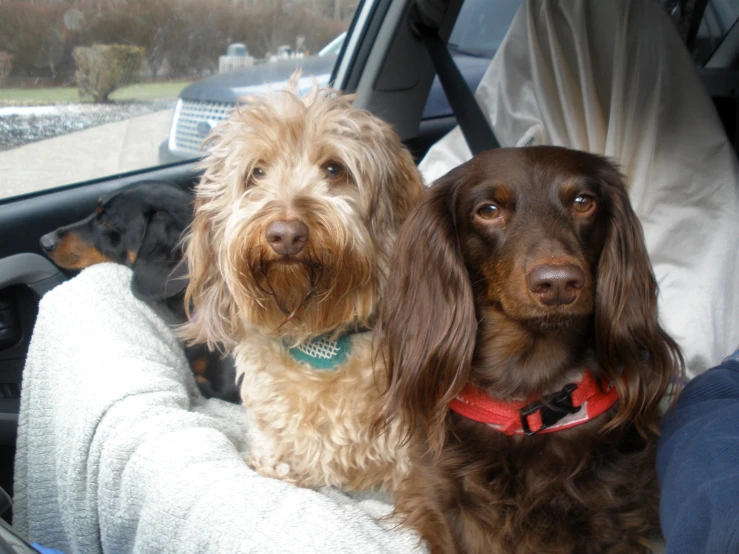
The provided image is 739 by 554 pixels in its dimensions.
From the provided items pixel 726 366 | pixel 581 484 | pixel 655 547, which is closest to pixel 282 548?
pixel 581 484

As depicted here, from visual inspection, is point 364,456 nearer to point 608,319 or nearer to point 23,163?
point 608,319

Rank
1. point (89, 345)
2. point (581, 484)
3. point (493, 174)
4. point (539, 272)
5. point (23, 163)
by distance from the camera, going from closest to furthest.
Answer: point (539, 272) → point (581, 484) → point (493, 174) → point (89, 345) → point (23, 163)

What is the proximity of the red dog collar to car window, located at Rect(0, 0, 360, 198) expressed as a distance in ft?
6.30

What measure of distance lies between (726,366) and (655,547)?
0.45 metres

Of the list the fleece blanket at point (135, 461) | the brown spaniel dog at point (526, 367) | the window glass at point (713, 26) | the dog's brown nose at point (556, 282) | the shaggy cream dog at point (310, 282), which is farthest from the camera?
the window glass at point (713, 26)

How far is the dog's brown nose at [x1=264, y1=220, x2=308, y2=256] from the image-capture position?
1777 mm

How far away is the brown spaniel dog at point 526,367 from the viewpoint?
1542mm

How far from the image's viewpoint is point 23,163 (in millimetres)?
2605

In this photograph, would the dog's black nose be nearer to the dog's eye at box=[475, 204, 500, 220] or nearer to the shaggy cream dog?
the shaggy cream dog

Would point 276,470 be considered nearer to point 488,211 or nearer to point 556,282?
point 488,211

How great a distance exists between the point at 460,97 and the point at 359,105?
20.6 inches

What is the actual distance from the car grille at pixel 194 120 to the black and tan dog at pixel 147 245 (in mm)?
432

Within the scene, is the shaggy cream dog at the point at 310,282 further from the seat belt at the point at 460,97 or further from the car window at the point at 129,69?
the car window at the point at 129,69

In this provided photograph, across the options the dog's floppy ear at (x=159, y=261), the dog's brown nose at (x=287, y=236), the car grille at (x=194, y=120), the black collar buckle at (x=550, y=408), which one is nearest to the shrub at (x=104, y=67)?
the car grille at (x=194, y=120)
